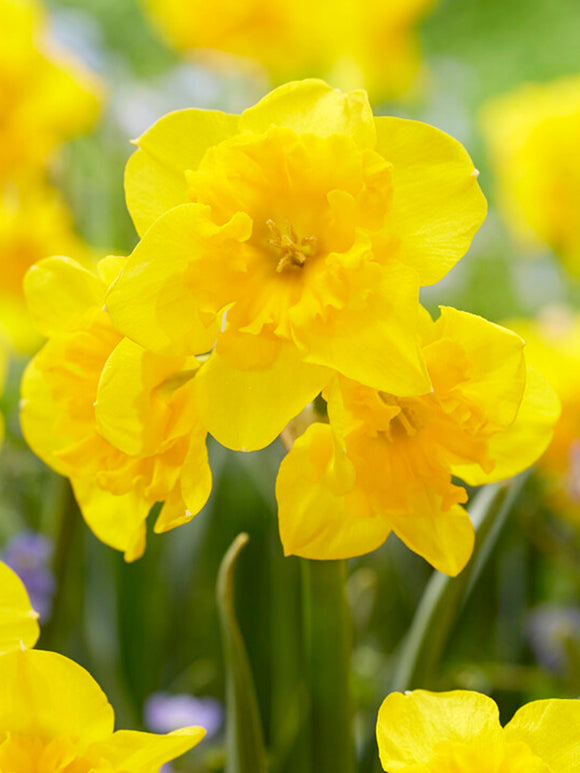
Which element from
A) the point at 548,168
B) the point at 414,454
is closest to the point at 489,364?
the point at 414,454

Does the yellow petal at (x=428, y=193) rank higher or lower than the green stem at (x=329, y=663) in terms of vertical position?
higher

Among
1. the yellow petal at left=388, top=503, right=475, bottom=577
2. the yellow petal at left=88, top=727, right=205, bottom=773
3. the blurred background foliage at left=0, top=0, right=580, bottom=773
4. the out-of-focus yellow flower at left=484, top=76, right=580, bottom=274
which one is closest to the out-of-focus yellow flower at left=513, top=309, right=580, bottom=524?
the blurred background foliage at left=0, top=0, right=580, bottom=773

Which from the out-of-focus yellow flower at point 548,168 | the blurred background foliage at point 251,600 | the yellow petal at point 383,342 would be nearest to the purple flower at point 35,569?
the blurred background foliage at point 251,600

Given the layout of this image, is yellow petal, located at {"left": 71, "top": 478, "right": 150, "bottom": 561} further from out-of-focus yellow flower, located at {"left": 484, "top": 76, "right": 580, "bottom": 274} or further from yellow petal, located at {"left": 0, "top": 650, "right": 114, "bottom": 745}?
out-of-focus yellow flower, located at {"left": 484, "top": 76, "right": 580, "bottom": 274}

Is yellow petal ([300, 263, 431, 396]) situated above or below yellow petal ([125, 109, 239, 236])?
below

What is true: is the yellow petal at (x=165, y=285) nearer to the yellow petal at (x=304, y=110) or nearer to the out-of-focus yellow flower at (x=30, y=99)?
the yellow petal at (x=304, y=110)

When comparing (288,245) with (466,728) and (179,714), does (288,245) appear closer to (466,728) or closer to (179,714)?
(466,728)
